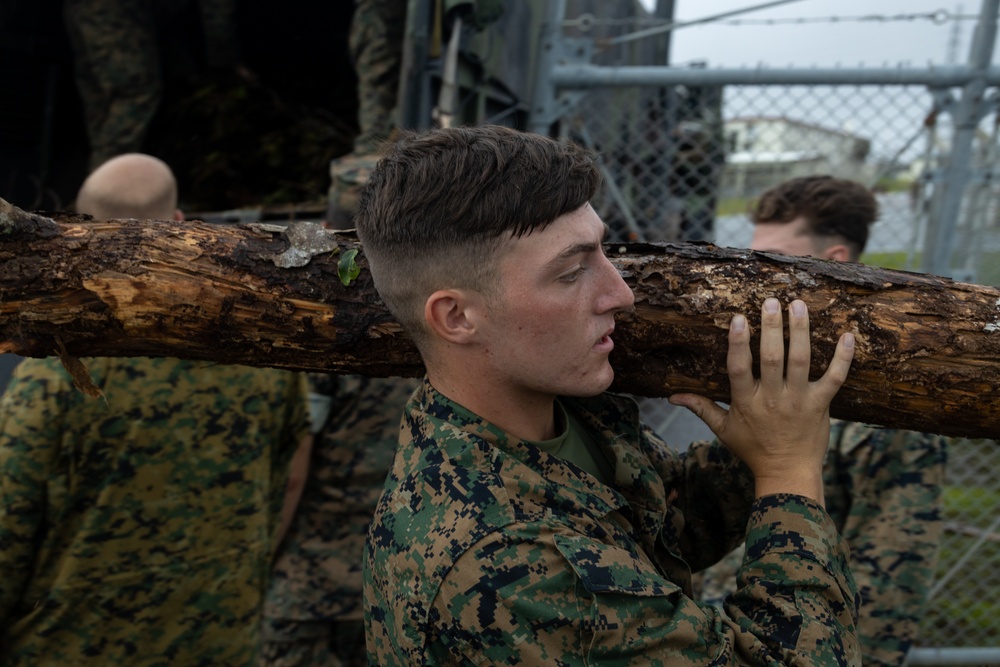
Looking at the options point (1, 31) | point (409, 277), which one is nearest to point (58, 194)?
point (1, 31)

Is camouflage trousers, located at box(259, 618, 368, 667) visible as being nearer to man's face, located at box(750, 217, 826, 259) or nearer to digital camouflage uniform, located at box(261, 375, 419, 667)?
digital camouflage uniform, located at box(261, 375, 419, 667)

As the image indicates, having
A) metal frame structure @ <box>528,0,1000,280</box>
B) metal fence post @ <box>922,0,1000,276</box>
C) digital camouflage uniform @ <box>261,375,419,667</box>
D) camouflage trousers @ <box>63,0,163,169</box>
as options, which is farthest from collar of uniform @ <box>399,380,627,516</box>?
camouflage trousers @ <box>63,0,163,169</box>

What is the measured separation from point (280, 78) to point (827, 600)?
6487 millimetres

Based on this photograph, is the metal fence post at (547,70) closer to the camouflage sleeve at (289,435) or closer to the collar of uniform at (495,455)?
the camouflage sleeve at (289,435)

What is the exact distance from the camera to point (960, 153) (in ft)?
11.6

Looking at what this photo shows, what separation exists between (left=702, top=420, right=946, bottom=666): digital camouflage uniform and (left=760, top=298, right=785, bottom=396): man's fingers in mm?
1130

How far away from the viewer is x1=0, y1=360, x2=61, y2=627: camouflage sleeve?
2.41 m

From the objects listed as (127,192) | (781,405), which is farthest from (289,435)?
(781,405)

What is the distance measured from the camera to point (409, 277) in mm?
1565

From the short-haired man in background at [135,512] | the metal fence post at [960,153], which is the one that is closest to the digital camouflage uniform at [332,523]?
the short-haired man in background at [135,512]

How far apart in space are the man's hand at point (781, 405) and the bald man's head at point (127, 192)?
2.19m

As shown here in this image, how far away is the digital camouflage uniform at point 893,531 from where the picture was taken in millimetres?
2482

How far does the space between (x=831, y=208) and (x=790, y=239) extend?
160 mm

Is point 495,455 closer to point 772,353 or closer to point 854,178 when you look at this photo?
point 772,353
